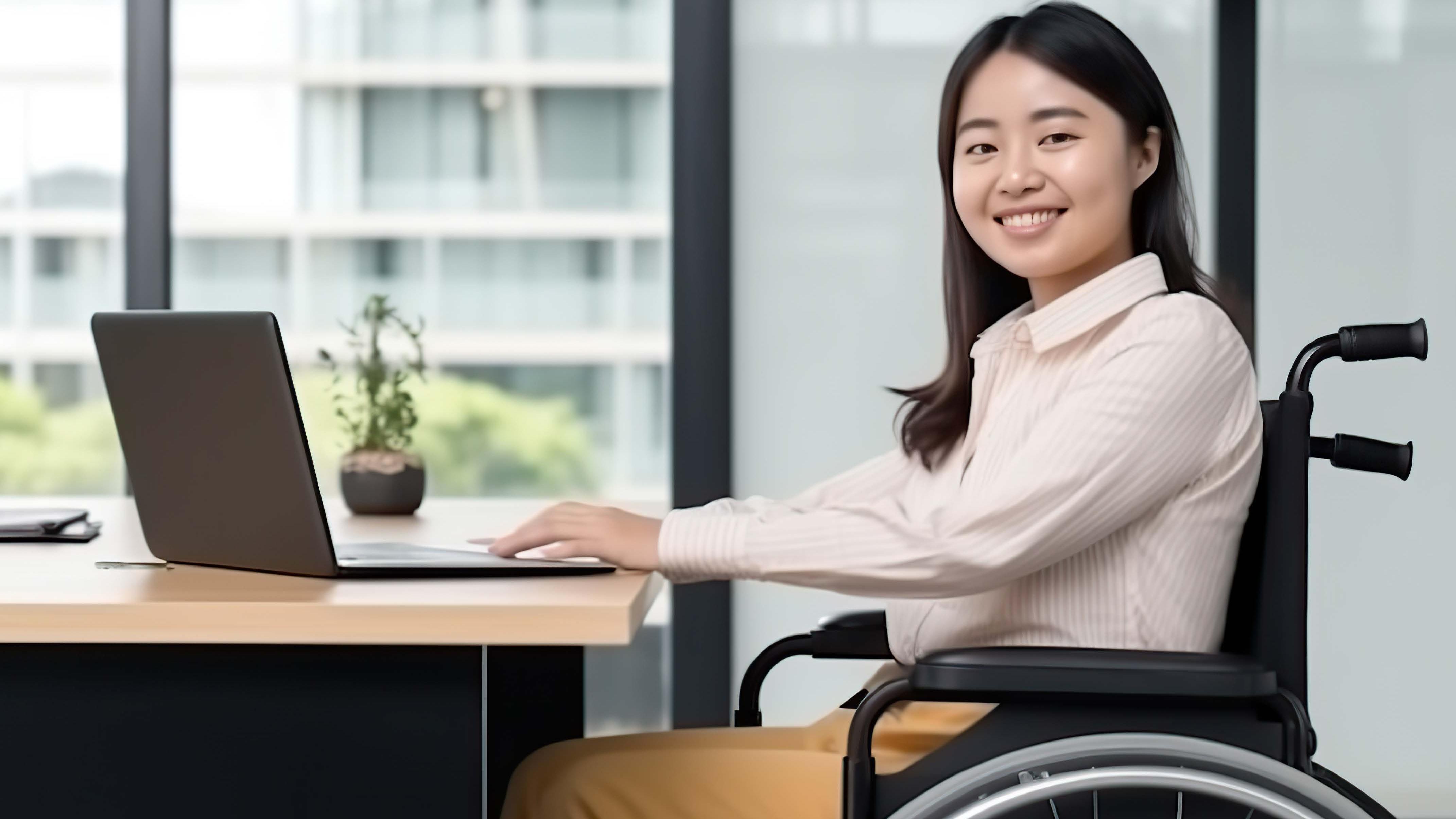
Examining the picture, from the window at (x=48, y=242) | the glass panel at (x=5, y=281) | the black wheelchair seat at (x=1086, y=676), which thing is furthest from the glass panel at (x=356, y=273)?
the black wheelchair seat at (x=1086, y=676)

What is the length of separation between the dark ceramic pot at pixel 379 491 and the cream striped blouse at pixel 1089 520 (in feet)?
2.38

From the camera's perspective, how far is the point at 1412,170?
9.48 ft

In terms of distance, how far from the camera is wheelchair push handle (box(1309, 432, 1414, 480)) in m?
1.24

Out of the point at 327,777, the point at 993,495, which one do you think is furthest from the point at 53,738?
the point at 993,495

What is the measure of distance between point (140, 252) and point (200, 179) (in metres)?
0.19

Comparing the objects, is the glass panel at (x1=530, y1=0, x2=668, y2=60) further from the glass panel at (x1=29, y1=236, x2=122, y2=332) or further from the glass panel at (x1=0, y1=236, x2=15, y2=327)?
the glass panel at (x1=0, y1=236, x2=15, y2=327)

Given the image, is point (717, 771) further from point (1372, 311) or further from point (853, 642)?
point (1372, 311)

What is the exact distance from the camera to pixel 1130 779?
3.35 feet

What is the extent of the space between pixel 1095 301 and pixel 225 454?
742 mm

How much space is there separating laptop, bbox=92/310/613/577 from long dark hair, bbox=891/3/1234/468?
46cm

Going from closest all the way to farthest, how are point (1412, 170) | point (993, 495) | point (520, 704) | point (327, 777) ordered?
point (327, 777) → point (993, 495) → point (520, 704) → point (1412, 170)

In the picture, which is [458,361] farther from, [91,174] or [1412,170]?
[1412,170]

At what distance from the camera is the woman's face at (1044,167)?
1330 mm

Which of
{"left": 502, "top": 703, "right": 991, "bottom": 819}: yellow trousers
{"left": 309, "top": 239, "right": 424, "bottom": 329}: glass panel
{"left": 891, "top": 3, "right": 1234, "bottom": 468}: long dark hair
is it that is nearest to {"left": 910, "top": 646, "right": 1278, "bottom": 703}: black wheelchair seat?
{"left": 502, "top": 703, "right": 991, "bottom": 819}: yellow trousers
